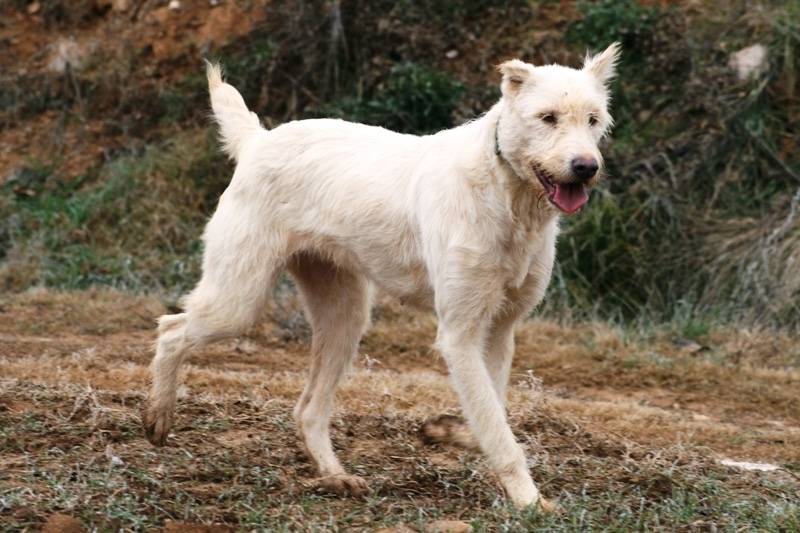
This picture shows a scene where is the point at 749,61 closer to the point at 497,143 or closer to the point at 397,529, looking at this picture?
the point at 497,143

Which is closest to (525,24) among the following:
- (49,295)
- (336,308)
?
(49,295)

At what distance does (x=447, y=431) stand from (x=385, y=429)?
1.89 ft

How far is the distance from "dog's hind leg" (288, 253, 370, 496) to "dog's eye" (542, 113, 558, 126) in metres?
1.39

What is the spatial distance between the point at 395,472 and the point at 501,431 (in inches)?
31.8

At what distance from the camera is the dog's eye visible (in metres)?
4.84

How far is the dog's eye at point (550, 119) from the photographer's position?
4840mm

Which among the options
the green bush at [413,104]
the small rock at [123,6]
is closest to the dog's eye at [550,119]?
the green bush at [413,104]

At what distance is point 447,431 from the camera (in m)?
5.72

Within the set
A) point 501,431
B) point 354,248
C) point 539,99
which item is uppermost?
point 539,99

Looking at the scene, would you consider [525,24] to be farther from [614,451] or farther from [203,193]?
[614,451]

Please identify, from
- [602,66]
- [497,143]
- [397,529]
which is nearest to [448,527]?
[397,529]

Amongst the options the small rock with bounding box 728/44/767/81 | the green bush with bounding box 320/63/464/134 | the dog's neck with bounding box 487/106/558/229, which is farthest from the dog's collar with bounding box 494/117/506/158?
the small rock with bounding box 728/44/767/81

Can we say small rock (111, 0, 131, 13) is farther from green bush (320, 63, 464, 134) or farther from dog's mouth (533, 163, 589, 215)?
dog's mouth (533, 163, 589, 215)

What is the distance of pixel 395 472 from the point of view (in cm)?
554
